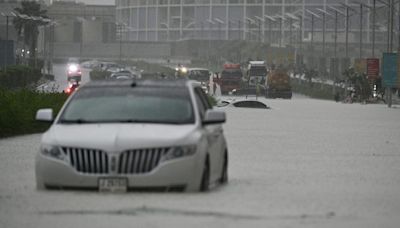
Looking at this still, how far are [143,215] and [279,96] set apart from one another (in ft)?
299

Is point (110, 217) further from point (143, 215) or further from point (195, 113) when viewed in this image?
point (195, 113)

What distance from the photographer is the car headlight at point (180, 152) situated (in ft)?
45.4

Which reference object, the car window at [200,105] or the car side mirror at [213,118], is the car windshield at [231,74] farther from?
the car side mirror at [213,118]

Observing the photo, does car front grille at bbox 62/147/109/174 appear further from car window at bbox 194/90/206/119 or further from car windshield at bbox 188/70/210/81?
car windshield at bbox 188/70/210/81

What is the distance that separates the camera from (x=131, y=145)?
13.8 metres

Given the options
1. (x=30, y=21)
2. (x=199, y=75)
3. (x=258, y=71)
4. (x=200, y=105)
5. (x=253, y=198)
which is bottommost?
(x=199, y=75)

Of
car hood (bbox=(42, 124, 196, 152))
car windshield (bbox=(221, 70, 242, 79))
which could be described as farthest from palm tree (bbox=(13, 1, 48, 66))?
car hood (bbox=(42, 124, 196, 152))

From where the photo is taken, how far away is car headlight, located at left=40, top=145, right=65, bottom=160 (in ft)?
45.9

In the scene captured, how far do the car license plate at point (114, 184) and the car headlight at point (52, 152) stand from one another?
57 cm

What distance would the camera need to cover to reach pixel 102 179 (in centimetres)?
1368

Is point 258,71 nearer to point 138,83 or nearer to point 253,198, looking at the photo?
point 138,83

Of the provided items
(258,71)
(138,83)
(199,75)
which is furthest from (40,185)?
(258,71)

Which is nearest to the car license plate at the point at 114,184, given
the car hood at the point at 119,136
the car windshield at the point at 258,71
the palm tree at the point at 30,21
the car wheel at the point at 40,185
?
the car hood at the point at 119,136

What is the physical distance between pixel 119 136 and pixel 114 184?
1.81ft
